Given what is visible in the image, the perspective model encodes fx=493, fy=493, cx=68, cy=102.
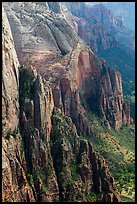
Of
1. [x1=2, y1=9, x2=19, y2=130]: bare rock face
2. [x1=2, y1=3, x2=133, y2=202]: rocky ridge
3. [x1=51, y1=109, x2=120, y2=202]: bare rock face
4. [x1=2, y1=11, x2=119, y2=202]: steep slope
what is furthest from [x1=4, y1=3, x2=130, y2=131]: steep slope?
[x1=2, y1=9, x2=19, y2=130]: bare rock face

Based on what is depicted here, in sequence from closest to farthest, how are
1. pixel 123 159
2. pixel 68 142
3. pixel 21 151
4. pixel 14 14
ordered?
pixel 21 151 < pixel 68 142 < pixel 123 159 < pixel 14 14

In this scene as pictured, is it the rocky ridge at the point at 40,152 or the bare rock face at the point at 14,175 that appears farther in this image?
the rocky ridge at the point at 40,152

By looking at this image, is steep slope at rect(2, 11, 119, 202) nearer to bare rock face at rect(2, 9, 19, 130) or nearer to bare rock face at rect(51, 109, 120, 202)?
bare rock face at rect(51, 109, 120, 202)

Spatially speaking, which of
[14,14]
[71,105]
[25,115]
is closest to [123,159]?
[71,105]

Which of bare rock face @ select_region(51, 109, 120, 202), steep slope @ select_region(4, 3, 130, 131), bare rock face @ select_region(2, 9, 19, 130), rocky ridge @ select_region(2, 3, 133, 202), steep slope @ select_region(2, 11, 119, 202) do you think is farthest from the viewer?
steep slope @ select_region(4, 3, 130, 131)

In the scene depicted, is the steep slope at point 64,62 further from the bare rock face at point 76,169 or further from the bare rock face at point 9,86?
the bare rock face at point 9,86

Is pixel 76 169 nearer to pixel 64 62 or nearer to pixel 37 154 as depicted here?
pixel 37 154

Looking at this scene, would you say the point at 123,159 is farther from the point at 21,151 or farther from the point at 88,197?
the point at 21,151

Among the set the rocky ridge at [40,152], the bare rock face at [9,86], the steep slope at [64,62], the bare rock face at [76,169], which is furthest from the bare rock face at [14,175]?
the steep slope at [64,62]

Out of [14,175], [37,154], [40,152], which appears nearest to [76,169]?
[40,152]
